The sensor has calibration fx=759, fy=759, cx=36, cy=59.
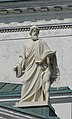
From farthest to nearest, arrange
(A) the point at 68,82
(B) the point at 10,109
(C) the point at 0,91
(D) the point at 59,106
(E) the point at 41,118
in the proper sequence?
(A) the point at 68,82, (D) the point at 59,106, (C) the point at 0,91, (B) the point at 10,109, (E) the point at 41,118

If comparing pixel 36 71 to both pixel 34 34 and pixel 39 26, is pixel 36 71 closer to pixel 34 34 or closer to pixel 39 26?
pixel 34 34

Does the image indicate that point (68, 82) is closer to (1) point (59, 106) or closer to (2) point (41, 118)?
(1) point (59, 106)

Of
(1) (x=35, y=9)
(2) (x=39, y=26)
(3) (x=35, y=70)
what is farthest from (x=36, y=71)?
(1) (x=35, y=9)

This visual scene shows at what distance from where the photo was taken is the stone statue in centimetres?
1577

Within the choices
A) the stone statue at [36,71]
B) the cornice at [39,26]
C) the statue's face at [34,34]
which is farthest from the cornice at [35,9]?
the stone statue at [36,71]

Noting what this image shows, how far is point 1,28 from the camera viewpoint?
152 ft

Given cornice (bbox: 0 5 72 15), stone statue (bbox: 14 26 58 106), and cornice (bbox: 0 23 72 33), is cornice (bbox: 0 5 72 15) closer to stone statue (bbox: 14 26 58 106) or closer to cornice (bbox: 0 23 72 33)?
cornice (bbox: 0 23 72 33)

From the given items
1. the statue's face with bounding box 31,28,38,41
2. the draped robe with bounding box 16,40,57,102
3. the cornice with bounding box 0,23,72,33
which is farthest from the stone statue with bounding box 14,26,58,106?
the cornice with bounding box 0,23,72,33

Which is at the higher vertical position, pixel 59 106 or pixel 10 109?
pixel 10 109

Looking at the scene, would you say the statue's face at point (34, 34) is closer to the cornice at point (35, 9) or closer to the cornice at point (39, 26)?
the cornice at point (39, 26)

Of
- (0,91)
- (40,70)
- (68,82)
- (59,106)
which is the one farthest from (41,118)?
(68,82)

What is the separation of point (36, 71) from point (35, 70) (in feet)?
0.10

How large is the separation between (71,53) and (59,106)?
6.15m

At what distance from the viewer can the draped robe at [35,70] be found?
1577cm
